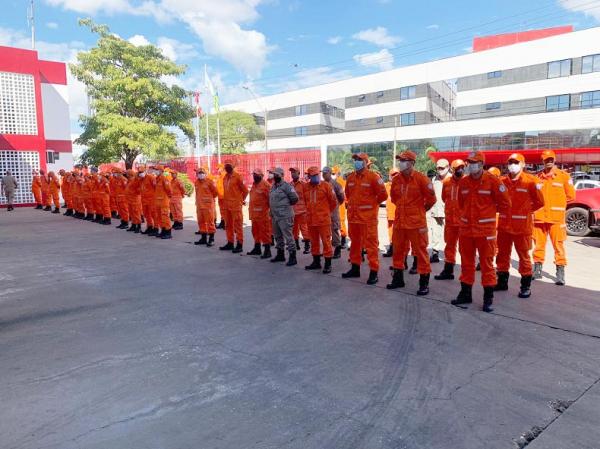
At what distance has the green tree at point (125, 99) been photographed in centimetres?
2061

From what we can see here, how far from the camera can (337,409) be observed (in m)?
2.96

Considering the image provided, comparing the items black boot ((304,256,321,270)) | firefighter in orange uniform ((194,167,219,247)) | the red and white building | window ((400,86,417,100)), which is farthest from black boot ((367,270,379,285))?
window ((400,86,417,100))

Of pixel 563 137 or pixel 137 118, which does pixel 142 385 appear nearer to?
pixel 137 118

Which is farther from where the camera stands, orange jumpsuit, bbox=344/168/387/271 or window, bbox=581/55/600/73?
window, bbox=581/55/600/73

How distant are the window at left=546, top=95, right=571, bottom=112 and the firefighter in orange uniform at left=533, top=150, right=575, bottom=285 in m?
30.8

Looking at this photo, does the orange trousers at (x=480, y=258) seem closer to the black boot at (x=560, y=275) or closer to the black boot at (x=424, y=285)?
the black boot at (x=424, y=285)

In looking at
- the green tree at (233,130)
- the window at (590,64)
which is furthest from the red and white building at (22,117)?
the window at (590,64)

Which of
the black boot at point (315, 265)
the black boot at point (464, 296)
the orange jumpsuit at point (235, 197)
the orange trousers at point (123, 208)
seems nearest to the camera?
the black boot at point (464, 296)

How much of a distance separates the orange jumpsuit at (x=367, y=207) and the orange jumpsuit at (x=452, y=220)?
1096mm

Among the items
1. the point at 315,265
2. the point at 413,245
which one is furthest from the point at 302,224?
the point at 413,245

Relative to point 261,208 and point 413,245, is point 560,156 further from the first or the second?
point 413,245

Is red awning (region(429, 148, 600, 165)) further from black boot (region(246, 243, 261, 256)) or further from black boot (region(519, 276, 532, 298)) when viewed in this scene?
black boot (region(519, 276, 532, 298))

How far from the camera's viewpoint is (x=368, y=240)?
6.36 m

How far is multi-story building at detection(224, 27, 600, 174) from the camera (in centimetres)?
3088
